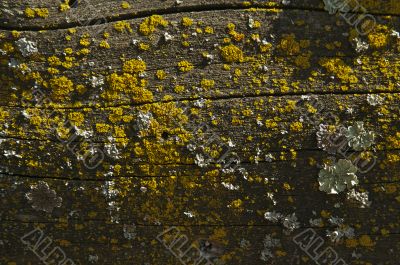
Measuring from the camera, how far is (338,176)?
3.03 meters

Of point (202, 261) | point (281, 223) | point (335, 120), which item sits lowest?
point (202, 261)

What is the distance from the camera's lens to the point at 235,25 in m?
3.11

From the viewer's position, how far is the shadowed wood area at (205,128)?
10.0ft

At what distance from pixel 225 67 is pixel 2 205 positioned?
1.64m

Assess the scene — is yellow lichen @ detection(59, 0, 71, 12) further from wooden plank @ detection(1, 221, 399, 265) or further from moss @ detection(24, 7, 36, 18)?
wooden plank @ detection(1, 221, 399, 265)

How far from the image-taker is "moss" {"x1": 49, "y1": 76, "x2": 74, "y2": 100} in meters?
3.15

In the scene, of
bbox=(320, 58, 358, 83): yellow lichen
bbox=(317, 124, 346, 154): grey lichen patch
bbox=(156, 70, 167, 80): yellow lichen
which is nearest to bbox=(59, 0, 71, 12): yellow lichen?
bbox=(156, 70, 167, 80): yellow lichen

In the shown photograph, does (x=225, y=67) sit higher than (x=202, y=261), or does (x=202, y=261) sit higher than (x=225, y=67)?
(x=225, y=67)

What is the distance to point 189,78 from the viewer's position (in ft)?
10.3

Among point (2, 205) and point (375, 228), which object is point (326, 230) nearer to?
point (375, 228)

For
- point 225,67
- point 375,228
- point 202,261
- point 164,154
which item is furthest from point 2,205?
point 375,228

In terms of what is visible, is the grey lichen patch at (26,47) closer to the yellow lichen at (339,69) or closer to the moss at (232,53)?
the moss at (232,53)

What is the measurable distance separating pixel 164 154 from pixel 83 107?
1.89ft

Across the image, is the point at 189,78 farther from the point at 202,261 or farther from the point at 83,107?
the point at 202,261
